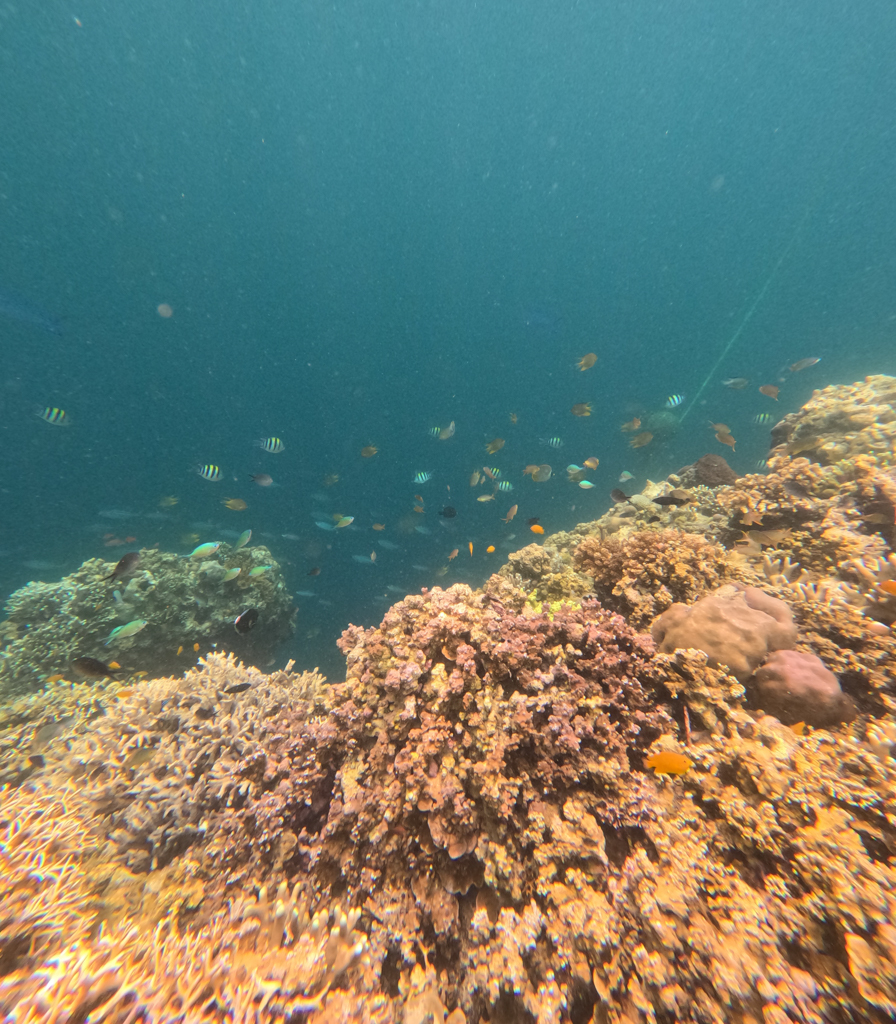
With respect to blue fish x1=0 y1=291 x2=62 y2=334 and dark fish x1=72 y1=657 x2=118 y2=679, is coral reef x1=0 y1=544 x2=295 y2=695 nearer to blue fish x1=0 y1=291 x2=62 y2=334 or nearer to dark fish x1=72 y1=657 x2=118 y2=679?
dark fish x1=72 y1=657 x2=118 y2=679

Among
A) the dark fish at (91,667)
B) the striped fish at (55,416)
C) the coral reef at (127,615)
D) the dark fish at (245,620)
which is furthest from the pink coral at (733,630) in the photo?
the striped fish at (55,416)

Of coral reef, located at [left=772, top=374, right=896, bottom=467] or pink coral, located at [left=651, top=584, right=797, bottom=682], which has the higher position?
coral reef, located at [left=772, top=374, right=896, bottom=467]

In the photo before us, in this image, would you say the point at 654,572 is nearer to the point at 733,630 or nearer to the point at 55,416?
the point at 733,630

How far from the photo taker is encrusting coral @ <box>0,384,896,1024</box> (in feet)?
6.79

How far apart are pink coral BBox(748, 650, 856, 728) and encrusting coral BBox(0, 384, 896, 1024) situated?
2 cm

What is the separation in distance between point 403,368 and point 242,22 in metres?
35.0

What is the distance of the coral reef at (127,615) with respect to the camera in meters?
9.55

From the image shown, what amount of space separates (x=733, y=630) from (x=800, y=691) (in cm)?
→ 61

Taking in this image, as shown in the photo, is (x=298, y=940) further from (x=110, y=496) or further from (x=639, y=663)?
(x=110, y=496)

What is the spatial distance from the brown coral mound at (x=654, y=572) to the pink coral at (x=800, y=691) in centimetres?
119

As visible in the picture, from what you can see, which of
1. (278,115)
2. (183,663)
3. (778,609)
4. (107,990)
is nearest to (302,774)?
(107,990)

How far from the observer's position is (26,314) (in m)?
41.1

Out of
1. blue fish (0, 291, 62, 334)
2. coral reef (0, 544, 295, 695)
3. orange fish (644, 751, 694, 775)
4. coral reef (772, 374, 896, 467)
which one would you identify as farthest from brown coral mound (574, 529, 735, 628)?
blue fish (0, 291, 62, 334)

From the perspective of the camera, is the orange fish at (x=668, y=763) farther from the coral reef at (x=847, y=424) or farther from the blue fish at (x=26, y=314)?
the blue fish at (x=26, y=314)
